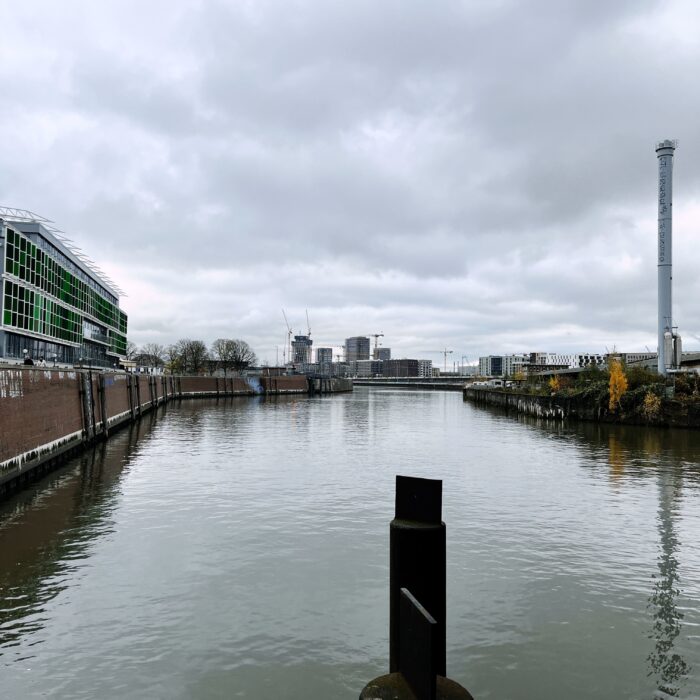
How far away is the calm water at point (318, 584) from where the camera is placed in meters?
9.26

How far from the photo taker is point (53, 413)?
1190 inches

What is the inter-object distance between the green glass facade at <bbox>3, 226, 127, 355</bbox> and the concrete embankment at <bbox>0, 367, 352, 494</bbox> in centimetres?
2410

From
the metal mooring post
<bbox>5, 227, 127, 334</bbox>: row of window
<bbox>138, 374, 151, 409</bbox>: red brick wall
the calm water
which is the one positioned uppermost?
<bbox>5, 227, 127, 334</bbox>: row of window

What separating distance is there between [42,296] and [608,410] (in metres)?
77.5

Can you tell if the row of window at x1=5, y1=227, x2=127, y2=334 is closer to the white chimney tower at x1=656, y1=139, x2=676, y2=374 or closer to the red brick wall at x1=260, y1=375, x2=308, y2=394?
the red brick wall at x1=260, y1=375, x2=308, y2=394

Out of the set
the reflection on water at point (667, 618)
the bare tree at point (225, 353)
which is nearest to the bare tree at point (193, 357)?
the bare tree at point (225, 353)

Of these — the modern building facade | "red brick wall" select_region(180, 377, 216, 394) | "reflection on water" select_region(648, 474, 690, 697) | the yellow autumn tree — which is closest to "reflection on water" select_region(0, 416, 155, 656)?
"reflection on water" select_region(648, 474, 690, 697)

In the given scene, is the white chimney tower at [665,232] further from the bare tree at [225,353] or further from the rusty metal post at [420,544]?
the bare tree at [225,353]

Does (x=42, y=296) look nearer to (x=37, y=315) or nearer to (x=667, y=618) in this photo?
(x=37, y=315)

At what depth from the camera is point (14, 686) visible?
28.7 ft

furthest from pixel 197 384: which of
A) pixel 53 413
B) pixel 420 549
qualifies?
pixel 420 549

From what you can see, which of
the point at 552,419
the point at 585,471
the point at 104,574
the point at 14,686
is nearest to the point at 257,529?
the point at 104,574

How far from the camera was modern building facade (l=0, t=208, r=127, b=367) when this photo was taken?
74000 millimetres

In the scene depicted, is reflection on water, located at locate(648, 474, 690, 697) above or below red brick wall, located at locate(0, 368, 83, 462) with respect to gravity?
below
